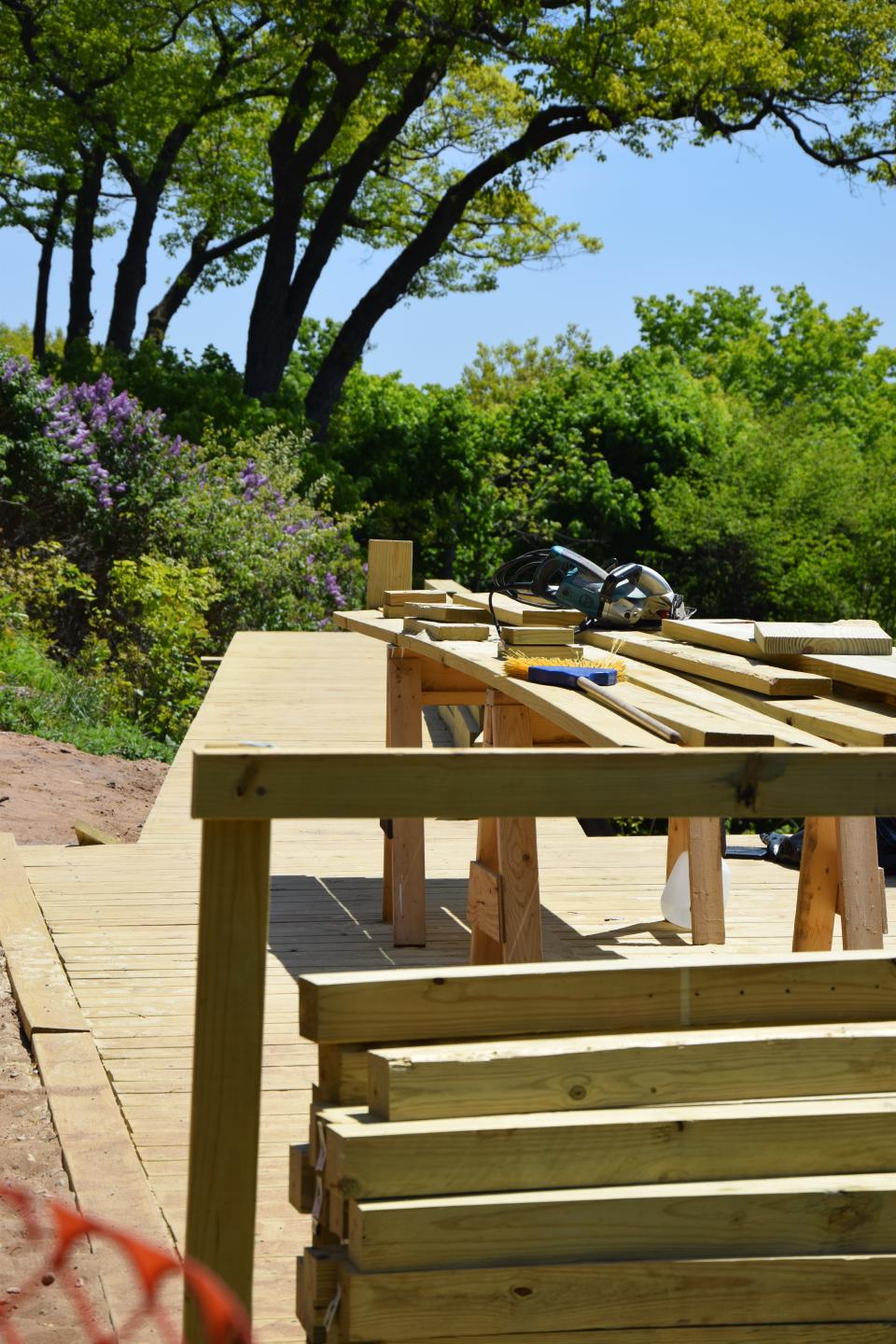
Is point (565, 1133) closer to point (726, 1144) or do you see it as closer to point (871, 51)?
point (726, 1144)

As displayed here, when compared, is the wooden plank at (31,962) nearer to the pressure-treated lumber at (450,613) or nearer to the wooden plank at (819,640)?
the pressure-treated lumber at (450,613)

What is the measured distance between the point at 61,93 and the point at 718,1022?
27274 millimetres

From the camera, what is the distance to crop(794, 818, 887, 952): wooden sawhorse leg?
4480mm

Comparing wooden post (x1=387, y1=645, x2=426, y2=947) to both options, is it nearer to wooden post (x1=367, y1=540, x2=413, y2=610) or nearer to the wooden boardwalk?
the wooden boardwalk

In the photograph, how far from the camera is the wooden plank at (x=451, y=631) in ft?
19.1

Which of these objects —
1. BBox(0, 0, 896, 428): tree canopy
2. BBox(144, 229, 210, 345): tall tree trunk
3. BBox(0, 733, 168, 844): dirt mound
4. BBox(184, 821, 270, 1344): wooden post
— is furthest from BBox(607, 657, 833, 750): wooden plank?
BBox(144, 229, 210, 345): tall tree trunk

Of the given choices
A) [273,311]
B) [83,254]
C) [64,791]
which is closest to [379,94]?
[273,311]

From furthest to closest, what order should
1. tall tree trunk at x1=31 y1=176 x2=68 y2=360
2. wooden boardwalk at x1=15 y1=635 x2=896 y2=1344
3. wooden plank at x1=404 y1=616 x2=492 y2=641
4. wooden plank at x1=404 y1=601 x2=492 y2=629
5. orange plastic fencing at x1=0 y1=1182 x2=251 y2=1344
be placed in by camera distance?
tall tree trunk at x1=31 y1=176 x2=68 y2=360 → wooden plank at x1=404 y1=601 x2=492 y2=629 → wooden plank at x1=404 y1=616 x2=492 y2=641 → wooden boardwalk at x1=15 y1=635 x2=896 y2=1344 → orange plastic fencing at x1=0 y1=1182 x2=251 y2=1344

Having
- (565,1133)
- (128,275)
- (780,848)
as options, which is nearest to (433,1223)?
(565,1133)

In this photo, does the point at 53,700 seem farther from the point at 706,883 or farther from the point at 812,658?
the point at 812,658

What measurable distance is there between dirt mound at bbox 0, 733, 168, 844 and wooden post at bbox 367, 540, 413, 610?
2308 millimetres

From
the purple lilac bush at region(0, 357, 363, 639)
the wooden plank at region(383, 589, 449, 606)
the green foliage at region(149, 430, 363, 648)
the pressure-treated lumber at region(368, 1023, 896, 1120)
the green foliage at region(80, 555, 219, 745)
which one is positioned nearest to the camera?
the pressure-treated lumber at region(368, 1023, 896, 1120)

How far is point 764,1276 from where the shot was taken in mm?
2463

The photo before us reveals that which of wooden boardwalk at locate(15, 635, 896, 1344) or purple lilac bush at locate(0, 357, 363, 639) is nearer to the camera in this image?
wooden boardwalk at locate(15, 635, 896, 1344)
